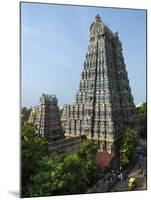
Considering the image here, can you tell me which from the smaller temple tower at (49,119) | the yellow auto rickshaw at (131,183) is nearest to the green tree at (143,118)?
the yellow auto rickshaw at (131,183)

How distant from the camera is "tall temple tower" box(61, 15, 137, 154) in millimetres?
2818

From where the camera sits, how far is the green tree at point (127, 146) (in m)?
2.90

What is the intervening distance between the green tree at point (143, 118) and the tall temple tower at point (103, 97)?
47mm

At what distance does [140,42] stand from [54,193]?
1.27 metres

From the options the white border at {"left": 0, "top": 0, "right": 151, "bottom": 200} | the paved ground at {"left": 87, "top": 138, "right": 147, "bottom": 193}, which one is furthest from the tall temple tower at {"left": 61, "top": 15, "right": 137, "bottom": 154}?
the white border at {"left": 0, "top": 0, "right": 151, "bottom": 200}

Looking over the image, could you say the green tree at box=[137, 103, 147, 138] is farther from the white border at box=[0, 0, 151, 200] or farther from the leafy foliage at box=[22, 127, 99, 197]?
the white border at box=[0, 0, 151, 200]

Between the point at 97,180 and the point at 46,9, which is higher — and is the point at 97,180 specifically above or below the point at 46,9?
below

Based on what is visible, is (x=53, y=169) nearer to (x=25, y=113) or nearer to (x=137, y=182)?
(x=25, y=113)

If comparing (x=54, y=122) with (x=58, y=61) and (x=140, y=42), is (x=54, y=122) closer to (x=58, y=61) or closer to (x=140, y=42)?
(x=58, y=61)

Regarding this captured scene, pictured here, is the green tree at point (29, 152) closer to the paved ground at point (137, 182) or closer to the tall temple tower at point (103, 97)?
the tall temple tower at point (103, 97)

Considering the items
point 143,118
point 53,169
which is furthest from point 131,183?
point 53,169

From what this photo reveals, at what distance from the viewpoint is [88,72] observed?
2818mm

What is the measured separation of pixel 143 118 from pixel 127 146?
0.24m

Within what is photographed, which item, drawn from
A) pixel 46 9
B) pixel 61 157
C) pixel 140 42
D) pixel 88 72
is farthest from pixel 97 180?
pixel 46 9
